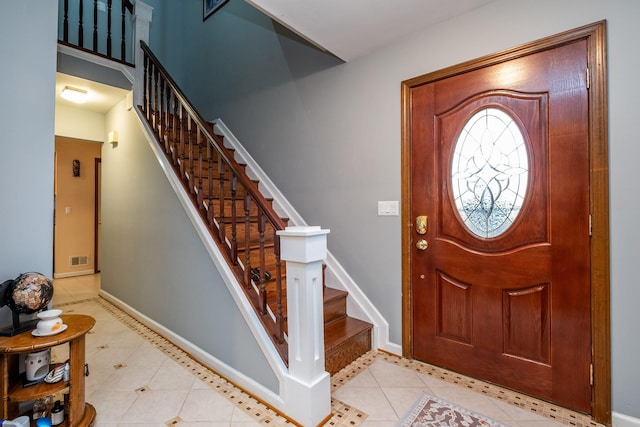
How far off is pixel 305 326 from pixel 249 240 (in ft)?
2.15

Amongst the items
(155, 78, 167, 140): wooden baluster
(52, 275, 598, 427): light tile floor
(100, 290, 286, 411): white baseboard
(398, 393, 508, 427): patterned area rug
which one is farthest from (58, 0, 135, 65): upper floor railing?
(398, 393, 508, 427): patterned area rug

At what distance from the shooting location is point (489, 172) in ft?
6.44

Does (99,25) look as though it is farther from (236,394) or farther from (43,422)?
(236,394)

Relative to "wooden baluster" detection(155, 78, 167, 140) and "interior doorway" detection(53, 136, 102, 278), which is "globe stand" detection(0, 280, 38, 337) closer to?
"wooden baluster" detection(155, 78, 167, 140)

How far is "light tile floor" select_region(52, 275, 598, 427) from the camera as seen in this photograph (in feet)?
5.46

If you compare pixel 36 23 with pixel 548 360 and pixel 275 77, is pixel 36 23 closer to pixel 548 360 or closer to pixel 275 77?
pixel 275 77

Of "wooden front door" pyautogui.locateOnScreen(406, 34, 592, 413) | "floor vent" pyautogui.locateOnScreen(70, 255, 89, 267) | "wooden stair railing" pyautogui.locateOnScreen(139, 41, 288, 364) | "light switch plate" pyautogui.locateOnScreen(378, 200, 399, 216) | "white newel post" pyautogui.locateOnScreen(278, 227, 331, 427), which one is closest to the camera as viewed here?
"white newel post" pyautogui.locateOnScreen(278, 227, 331, 427)

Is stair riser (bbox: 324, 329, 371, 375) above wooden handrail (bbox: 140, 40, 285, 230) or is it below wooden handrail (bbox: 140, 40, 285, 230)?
below

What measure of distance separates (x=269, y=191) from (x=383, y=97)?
58.4 inches

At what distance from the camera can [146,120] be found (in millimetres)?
3029

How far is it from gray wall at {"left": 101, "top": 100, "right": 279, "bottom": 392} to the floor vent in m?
2.25

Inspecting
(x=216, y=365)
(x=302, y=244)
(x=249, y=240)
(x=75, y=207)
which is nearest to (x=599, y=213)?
(x=302, y=244)

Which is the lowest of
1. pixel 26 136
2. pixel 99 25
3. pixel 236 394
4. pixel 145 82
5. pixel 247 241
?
pixel 236 394

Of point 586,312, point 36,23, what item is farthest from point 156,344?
point 586,312
